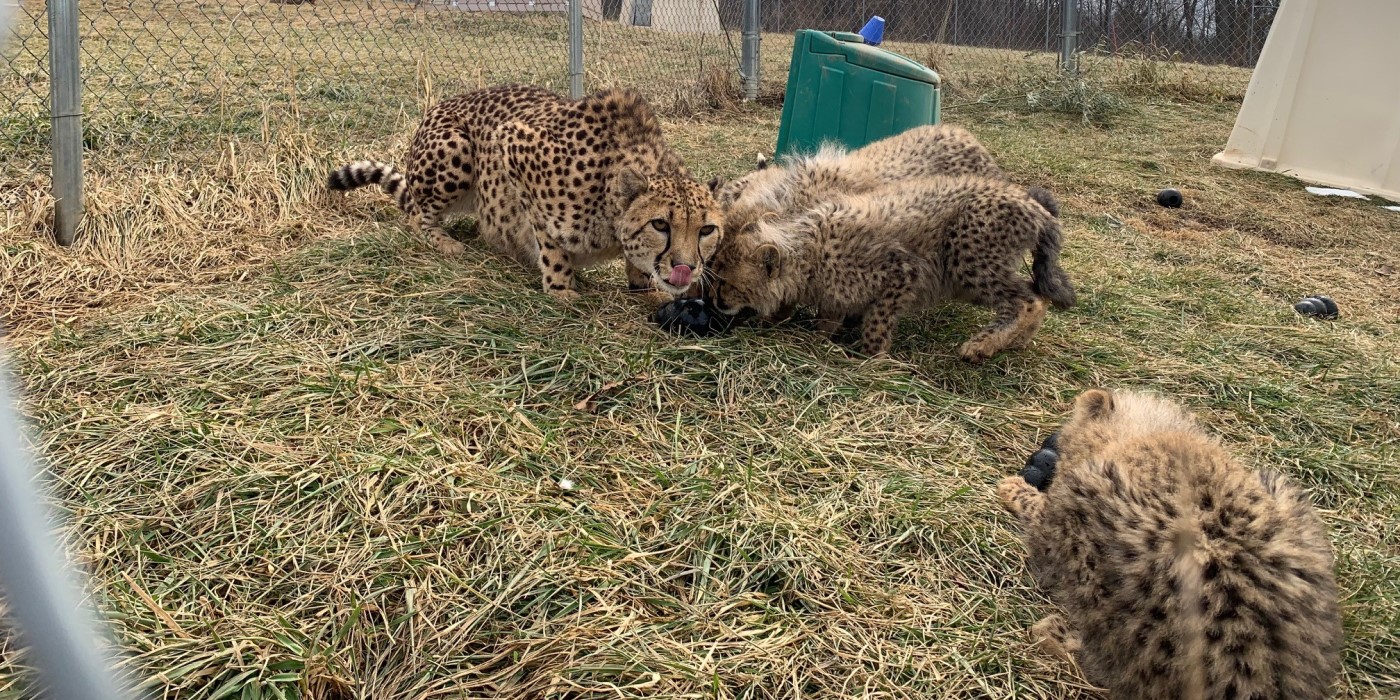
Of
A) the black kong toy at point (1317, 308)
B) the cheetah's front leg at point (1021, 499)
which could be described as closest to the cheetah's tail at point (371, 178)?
the cheetah's front leg at point (1021, 499)

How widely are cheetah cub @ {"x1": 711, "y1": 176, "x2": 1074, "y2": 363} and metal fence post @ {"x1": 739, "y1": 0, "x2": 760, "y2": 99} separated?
6570 mm

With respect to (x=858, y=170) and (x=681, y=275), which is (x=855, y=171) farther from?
(x=681, y=275)

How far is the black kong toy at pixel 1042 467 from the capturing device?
3.08 metres

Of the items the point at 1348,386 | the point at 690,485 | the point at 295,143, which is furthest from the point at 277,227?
the point at 1348,386

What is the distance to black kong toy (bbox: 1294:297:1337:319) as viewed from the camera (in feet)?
16.2

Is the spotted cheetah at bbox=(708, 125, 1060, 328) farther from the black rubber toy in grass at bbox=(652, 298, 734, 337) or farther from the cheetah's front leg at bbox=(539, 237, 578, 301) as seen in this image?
the cheetah's front leg at bbox=(539, 237, 578, 301)

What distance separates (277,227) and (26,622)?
4.25 m

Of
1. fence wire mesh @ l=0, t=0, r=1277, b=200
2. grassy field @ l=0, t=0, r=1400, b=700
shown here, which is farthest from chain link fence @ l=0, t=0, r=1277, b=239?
grassy field @ l=0, t=0, r=1400, b=700

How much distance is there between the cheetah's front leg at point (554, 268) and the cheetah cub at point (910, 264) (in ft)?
2.44

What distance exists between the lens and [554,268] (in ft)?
14.3

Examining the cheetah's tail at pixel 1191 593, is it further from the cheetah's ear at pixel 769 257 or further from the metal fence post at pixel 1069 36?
the metal fence post at pixel 1069 36

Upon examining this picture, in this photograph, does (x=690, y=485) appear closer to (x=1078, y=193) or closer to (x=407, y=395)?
(x=407, y=395)

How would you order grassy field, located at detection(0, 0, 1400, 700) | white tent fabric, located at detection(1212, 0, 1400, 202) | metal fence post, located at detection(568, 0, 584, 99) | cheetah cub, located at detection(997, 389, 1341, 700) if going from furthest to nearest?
white tent fabric, located at detection(1212, 0, 1400, 202) → metal fence post, located at detection(568, 0, 584, 99) → grassy field, located at detection(0, 0, 1400, 700) → cheetah cub, located at detection(997, 389, 1341, 700)

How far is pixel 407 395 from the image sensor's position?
123 inches
